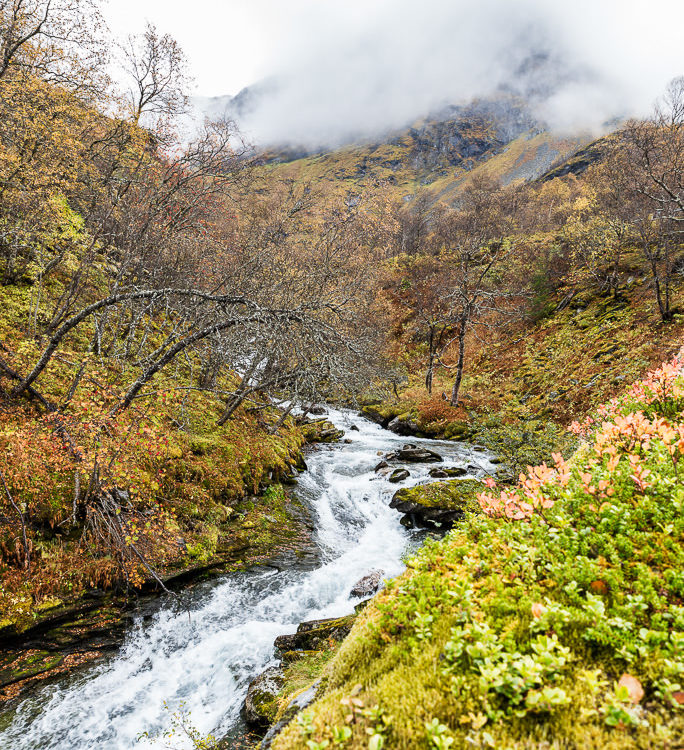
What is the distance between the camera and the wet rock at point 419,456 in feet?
65.4

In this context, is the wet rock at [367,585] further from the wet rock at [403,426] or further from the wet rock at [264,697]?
the wet rock at [403,426]

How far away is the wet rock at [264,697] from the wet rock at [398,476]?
10.9m

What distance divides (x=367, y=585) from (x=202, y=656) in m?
4.06

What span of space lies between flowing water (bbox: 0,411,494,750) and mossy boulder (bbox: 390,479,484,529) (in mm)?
797

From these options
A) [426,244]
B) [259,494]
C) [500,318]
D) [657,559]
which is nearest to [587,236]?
[500,318]

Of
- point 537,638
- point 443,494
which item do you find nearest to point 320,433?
point 443,494

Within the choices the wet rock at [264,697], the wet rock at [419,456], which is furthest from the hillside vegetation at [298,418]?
the wet rock at [419,456]

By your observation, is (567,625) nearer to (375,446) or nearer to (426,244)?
(375,446)

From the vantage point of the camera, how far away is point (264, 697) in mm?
5965

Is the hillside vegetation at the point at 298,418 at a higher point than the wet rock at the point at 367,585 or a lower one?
higher

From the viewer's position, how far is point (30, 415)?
9.02 m

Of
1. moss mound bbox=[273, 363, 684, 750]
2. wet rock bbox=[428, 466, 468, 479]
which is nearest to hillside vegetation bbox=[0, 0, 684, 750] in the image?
moss mound bbox=[273, 363, 684, 750]

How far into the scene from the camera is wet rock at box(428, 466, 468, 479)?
17.0m

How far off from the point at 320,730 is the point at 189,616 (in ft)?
22.3
